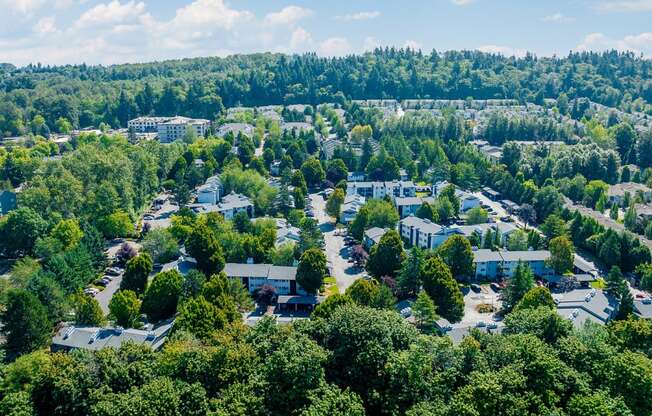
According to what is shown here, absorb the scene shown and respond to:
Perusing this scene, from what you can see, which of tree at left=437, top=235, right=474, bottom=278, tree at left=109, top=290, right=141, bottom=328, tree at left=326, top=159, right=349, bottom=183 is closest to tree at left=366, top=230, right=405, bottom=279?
tree at left=437, top=235, right=474, bottom=278

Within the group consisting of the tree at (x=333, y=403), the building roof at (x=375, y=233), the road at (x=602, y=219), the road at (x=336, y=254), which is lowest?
the road at (x=336, y=254)

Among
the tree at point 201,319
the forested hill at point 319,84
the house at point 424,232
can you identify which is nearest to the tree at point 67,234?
the tree at point 201,319

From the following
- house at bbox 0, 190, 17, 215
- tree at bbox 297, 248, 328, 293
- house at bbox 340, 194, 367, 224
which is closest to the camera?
tree at bbox 297, 248, 328, 293

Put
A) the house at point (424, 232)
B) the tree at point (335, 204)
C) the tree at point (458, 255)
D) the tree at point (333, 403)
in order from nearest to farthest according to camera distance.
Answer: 1. the tree at point (333, 403)
2. the tree at point (458, 255)
3. the house at point (424, 232)
4. the tree at point (335, 204)

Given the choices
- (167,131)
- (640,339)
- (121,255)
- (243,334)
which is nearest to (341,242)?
(121,255)

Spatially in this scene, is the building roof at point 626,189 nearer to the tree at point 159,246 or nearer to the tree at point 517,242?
the tree at point 517,242

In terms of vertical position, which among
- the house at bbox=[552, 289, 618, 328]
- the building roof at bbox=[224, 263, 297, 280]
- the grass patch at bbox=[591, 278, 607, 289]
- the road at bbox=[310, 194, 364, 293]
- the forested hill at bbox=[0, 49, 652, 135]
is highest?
the forested hill at bbox=[0, 49, 652, 135]

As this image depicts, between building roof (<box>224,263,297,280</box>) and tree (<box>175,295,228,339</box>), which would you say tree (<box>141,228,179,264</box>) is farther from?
tree (<box>175,295,228,339</box>)
